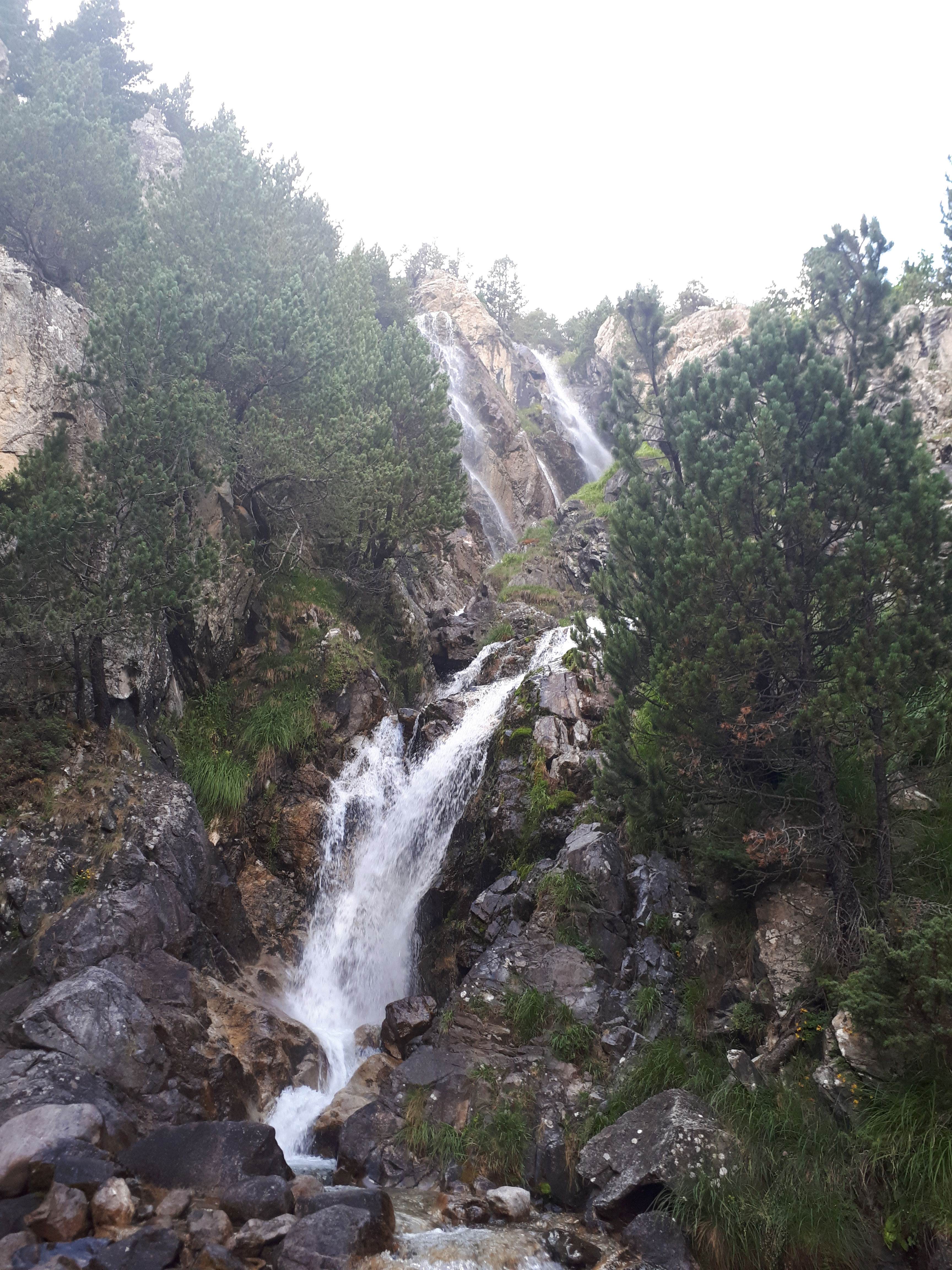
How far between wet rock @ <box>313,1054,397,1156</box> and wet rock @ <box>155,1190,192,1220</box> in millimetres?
2617

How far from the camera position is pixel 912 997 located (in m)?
6.26

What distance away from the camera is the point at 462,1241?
6949 mm

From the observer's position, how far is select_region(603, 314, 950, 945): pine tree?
7414mm

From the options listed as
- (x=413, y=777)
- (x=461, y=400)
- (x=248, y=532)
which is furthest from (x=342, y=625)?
(x=461, y=400)

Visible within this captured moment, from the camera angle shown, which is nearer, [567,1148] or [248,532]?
[567,1148]

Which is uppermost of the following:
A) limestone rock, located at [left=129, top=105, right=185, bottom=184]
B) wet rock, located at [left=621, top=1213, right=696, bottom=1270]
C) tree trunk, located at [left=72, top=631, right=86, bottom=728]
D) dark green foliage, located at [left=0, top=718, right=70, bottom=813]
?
limestone rock, located at [left=129, top=105, right=185, bottom=184]

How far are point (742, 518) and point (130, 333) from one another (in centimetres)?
1167

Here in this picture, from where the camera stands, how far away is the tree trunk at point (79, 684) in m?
11.5

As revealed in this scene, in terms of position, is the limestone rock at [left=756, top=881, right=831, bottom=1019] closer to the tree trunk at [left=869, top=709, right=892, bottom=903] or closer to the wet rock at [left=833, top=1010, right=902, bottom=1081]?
the tree trunk at [left=869, top=709, right=892, bottom=903]

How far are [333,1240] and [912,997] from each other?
537cm

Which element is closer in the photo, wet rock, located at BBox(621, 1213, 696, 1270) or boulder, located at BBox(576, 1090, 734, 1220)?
wet rock, located at BBox(621, 1213, 696, 1270)

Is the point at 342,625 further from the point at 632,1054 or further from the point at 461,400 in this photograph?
the point at 461,400

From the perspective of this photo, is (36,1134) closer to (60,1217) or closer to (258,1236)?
(60,1217)

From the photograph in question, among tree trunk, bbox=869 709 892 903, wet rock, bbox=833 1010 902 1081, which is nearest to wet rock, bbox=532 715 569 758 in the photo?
tree trunk, bbox=869 709 892 903
